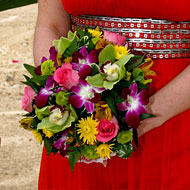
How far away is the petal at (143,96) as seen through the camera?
3.22 feet

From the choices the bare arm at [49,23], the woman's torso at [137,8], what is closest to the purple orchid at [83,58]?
the woman's torso at [137,8]

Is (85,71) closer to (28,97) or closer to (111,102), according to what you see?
(111,102)

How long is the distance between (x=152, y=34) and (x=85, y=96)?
0.36m

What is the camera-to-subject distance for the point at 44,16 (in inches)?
53.9

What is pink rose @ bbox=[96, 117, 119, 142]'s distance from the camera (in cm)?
96

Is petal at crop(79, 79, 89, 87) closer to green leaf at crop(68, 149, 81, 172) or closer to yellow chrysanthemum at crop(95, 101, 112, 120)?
yellow chrysanthemum at crop(95, 101, 112, 120)

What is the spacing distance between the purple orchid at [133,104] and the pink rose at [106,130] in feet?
0.12

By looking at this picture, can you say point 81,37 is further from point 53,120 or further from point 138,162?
point 138,162

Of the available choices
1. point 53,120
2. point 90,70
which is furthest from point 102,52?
point 53,120

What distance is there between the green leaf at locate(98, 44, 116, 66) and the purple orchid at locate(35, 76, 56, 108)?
0.14 metres

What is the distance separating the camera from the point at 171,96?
1.10m

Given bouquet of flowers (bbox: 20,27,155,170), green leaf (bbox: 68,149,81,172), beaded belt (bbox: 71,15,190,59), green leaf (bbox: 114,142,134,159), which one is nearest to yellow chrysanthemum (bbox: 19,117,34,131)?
bouquet of flowers (bbox: 20,27,155,170)

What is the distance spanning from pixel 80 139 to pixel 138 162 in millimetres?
303

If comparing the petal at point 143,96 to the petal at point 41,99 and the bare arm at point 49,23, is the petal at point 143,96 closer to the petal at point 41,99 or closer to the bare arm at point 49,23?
the petal at point 41,99
